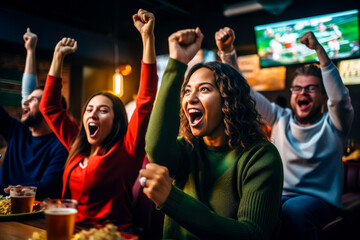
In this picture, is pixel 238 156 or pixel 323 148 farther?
pixel 323 148

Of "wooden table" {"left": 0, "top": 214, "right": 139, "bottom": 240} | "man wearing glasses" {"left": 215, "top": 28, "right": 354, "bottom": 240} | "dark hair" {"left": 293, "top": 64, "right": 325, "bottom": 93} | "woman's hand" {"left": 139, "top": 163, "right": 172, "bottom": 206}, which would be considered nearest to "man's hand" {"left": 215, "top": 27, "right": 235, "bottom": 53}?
"man wearing glasses" {"left": 215, "top": 28, "right": 354, "bottom": 240}

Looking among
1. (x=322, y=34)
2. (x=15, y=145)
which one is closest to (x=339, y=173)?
(x=15, y=145)

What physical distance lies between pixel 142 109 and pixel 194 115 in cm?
44

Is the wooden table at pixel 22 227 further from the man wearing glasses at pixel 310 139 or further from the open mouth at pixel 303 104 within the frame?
the open mouth at pixel 303 104

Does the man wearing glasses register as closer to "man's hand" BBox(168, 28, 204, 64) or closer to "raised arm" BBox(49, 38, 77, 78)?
"man's hand" BBox(168, 28, 204, 64)

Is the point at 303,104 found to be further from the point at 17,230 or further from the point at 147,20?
the point at 17,230

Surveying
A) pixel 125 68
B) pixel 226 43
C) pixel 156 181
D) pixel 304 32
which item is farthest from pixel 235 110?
pixel 125 68

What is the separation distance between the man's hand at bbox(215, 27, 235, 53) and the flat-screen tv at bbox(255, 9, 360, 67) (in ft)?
9.34

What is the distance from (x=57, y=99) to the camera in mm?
1956

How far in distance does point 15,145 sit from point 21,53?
3921 mm

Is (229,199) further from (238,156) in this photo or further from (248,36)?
(248,36)

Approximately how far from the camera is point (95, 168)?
64.9 inches

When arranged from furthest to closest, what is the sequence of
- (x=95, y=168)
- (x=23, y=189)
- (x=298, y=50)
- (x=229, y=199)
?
(x=298, y=50), (x=95, y=168), (x=23, y=189), (x=229, y=199)

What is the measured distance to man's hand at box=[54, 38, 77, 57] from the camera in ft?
6.22
